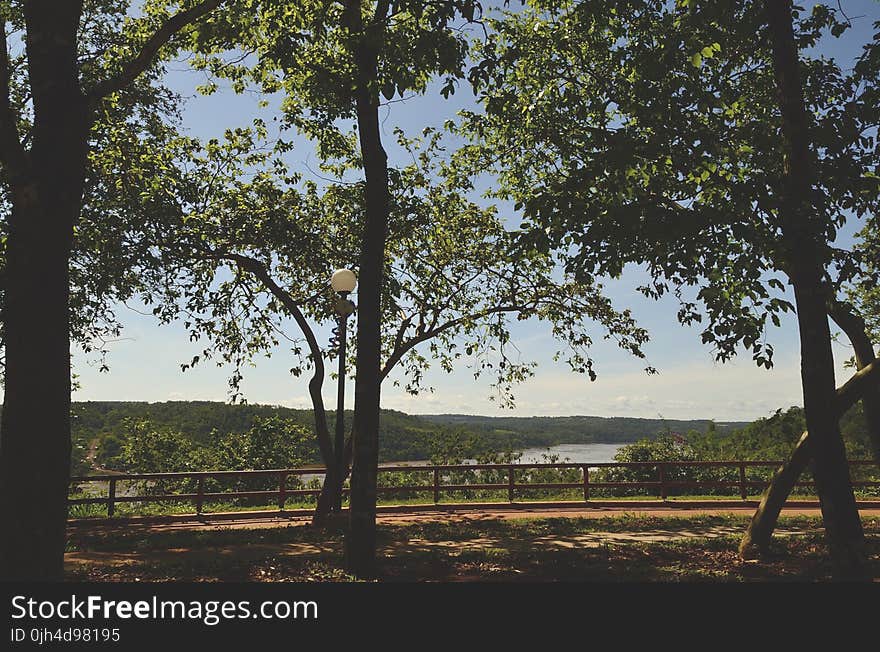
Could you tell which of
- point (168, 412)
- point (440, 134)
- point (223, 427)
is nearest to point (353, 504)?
point (440, 134)

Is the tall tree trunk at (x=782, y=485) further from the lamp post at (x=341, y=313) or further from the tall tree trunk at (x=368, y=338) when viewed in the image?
the lamp post at (x=341, y=313)

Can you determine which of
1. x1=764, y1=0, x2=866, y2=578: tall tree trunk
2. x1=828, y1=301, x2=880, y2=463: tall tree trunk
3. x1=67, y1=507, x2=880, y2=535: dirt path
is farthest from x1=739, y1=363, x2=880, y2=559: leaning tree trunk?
x1=67, y1=507, x2=880, y2=535: dirt path

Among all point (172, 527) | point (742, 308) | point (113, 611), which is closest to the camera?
point (113, 611)

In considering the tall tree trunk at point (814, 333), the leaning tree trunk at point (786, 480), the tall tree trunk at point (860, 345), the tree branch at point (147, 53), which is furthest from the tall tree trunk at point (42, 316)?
the tall tree trunk at point (860, 345)

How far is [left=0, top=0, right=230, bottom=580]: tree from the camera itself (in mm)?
5594

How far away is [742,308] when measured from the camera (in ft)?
26.2

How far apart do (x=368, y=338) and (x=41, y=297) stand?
4.57m

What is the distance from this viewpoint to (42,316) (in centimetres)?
575

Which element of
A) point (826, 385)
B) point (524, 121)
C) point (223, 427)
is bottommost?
point (223, 427)

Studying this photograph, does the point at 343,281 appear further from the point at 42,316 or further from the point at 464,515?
the point at 464,515

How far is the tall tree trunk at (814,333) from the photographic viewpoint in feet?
25.3

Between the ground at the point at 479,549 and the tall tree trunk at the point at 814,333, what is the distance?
1.21m

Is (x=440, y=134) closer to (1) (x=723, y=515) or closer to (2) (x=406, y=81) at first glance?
(2) (x=406, y=81)

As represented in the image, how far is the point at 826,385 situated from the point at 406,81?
22.1 feet
